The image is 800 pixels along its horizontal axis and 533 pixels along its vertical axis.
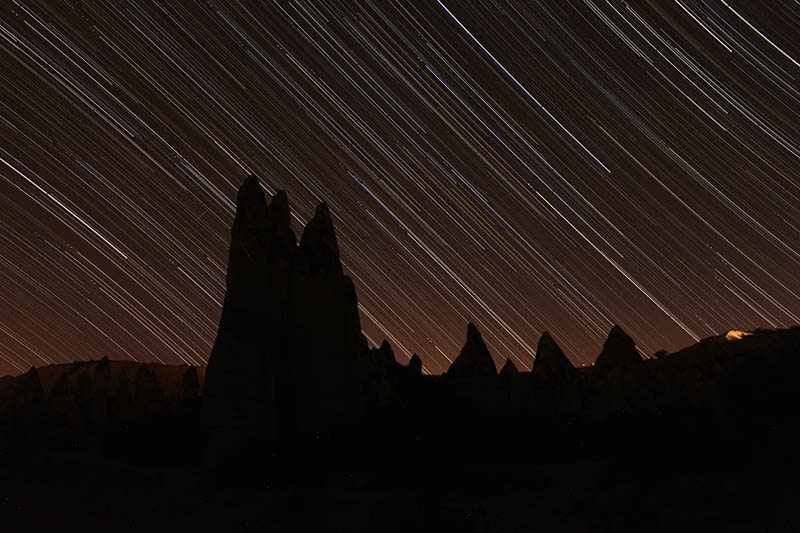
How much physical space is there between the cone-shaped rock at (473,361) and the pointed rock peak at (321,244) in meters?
9.49

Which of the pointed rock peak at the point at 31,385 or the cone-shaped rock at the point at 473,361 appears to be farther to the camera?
the pointed rock peak at the point at 31,385

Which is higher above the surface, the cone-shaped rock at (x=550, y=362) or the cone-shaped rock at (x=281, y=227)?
the cone-shaped rock at (x=550, y=362)

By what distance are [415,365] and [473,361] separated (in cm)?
351

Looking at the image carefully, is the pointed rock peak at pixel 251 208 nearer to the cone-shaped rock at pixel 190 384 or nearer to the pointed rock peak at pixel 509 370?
the pointed rock peak at pixel 509 370

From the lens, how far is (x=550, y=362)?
115 ft

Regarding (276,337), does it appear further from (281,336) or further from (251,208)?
(251,208)

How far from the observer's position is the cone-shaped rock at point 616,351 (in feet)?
114

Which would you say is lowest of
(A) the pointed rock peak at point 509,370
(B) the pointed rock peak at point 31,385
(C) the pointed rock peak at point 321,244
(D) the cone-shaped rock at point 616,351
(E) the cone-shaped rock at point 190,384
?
(B) the pointed rock peak at point 31,385

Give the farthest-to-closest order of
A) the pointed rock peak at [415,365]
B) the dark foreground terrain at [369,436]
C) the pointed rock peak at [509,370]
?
the pointed rock peak at [415,365] → the pointed rock peak at [509,370] → the dark foreground terrain at [369,436]

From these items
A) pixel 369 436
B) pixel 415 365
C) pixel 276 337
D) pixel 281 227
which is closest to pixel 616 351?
pixel 415 365

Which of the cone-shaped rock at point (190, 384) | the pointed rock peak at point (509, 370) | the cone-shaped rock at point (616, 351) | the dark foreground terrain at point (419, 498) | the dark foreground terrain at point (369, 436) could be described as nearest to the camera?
the dark foreground terrain at point (419, 498)

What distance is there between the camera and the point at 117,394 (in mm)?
33312

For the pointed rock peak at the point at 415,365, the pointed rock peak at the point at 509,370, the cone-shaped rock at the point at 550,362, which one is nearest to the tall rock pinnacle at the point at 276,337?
the pointed rock peak at the point at 415,365

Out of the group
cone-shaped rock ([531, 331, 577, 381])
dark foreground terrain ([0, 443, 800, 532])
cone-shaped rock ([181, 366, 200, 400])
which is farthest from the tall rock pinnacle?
cone-shaped rock ([181, 366, 200, 400])
